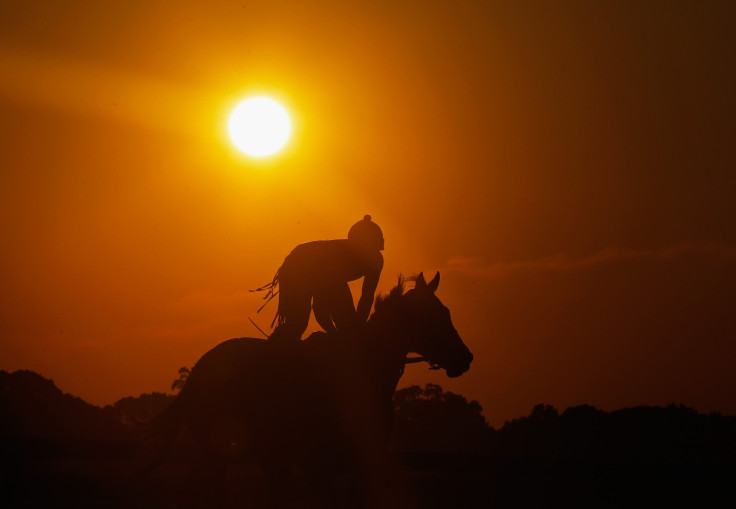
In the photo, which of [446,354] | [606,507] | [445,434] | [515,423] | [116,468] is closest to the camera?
[446,354]

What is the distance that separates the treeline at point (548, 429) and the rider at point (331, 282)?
8639 millimetres

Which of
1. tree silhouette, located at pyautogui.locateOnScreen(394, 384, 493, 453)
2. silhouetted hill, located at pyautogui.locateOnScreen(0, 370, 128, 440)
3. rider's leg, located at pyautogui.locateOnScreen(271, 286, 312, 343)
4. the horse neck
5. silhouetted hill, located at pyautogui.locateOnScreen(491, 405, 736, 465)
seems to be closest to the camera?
the horse neck

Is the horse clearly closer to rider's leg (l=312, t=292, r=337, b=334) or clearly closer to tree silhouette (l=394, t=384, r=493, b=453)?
rider's leg (l=312, t=292, r=337, b=334)

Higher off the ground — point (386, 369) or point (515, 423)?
point (515, 423)

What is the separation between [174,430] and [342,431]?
5.21 ft

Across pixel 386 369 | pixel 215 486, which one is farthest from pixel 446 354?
pixel 215 486

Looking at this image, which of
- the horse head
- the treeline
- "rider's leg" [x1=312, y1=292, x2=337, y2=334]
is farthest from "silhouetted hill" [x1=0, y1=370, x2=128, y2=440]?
the horse head

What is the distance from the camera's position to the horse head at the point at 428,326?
8133 millimetres

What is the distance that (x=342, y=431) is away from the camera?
7.78 m

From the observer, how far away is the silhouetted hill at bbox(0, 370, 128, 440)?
72.2 feet

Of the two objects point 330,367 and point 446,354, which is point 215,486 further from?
point 446,354

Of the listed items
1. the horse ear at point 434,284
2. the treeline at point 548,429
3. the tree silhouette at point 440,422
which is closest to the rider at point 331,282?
the horse ear at point 434,284

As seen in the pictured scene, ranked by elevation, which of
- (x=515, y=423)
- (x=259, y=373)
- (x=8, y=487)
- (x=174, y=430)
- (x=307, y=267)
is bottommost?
(x=8, y=487)

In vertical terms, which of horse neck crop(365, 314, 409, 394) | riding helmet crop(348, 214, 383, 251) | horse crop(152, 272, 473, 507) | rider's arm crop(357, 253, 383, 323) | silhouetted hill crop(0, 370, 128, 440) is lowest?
horse crop(152, 272, 473, 507)
